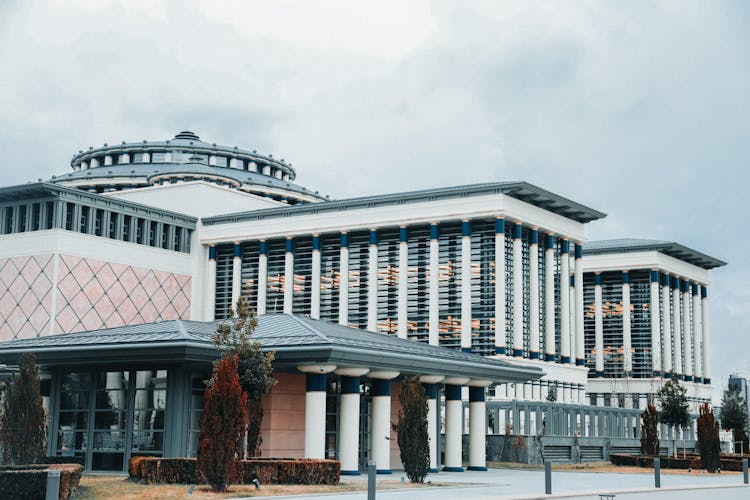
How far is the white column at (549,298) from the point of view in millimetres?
86562

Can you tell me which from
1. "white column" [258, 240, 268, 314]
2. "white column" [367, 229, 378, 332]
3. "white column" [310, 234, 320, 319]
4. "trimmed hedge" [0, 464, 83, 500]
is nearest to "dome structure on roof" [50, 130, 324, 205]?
"white column" [258, 240, 268, 314]

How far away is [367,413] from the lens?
47781 millimetres

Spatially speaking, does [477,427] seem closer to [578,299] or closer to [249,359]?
[249,359]

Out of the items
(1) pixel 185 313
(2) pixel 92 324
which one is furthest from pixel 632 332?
(2) pixel 92 324

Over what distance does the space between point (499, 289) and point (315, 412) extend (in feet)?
134

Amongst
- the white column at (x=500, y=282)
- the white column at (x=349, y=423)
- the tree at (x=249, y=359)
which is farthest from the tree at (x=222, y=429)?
the white column at (x=500, y=282)

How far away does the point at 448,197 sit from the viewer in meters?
82.8

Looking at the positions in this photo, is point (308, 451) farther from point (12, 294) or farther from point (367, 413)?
point (12, 294)

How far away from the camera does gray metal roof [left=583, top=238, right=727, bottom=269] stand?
351ft

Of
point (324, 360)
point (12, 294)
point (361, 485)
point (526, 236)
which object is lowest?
point (361, 485)

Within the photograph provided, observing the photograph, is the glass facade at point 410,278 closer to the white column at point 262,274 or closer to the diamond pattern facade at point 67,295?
the white column at point 262,274

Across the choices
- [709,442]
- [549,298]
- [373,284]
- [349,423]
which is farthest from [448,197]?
[349,423]

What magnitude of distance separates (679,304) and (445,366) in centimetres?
7360

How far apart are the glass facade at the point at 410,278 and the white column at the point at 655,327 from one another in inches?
779
